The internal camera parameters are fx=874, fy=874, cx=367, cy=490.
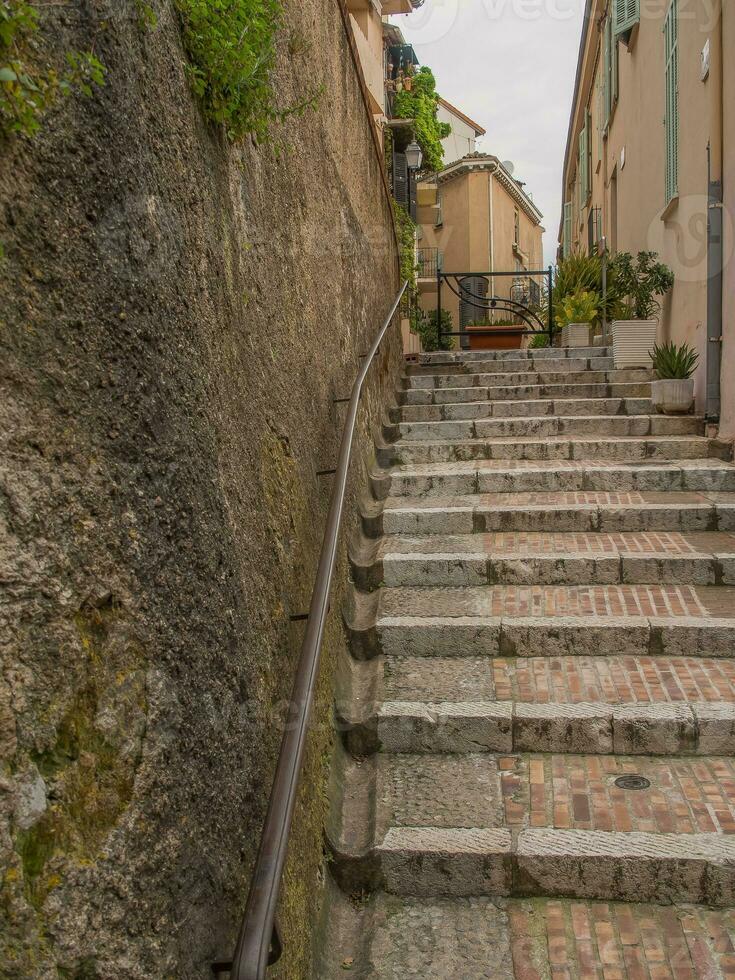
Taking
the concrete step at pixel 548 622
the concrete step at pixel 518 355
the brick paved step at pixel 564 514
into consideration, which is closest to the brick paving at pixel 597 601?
the concrete step at pixel 548 622

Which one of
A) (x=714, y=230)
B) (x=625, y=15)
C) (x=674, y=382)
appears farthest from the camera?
(x=625, y=15)

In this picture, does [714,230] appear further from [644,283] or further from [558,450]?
[644,283]

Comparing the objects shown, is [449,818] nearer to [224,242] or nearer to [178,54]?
[224,242]

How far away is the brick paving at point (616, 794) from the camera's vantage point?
2924mm

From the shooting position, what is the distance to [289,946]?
7.73ft

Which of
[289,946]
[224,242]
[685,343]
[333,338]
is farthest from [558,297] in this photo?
[289,946]

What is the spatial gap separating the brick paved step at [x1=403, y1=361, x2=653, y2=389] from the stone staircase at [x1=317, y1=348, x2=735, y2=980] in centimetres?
167

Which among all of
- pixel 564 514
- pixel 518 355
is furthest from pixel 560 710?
pixel 518 355

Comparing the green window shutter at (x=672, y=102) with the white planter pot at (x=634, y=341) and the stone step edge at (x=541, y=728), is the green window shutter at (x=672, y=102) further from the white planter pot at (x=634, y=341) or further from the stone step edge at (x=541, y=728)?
the stone step edge at (x=541, y=728)

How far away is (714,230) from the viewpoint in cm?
591

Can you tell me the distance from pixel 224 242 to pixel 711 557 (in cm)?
293

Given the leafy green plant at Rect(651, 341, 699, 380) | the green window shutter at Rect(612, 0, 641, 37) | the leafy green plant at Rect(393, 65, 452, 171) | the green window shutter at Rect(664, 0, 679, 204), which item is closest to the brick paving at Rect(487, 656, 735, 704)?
the leafy green plant at Rect(651, 341, 699, 380)

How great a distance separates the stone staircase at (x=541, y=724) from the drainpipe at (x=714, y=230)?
0.48m

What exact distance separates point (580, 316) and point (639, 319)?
168cm
